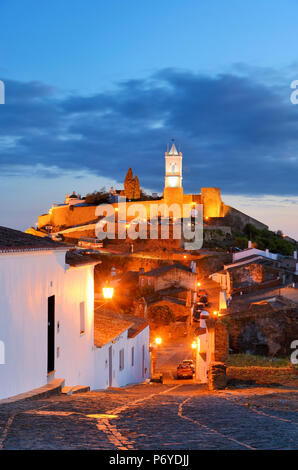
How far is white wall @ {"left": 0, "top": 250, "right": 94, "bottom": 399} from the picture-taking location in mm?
8023

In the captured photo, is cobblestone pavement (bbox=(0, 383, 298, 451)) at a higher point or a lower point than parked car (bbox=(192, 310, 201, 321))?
higher

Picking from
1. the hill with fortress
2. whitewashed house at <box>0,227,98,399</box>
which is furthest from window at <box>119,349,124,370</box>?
the hill with fortress

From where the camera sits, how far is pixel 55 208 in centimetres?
7712

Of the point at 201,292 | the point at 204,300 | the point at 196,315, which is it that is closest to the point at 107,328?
the point at 196,315

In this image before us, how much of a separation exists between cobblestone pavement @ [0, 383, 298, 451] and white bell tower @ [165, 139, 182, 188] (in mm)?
69801

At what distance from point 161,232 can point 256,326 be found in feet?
145

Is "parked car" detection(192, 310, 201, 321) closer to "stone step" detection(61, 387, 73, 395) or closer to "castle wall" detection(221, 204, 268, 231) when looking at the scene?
"stone step" detection(61, 387, 73, 395)

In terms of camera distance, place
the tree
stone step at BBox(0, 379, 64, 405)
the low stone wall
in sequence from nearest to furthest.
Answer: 1. stone step at BBox(0, 379, 64, 405)
2. the low stone wall
3. the tree

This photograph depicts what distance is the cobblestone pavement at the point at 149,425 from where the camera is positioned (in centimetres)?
444

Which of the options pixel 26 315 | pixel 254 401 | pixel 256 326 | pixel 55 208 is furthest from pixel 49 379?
pixel 55 208

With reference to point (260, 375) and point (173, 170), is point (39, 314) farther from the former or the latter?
point (173, 170)

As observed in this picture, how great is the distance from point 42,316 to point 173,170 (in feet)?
227
